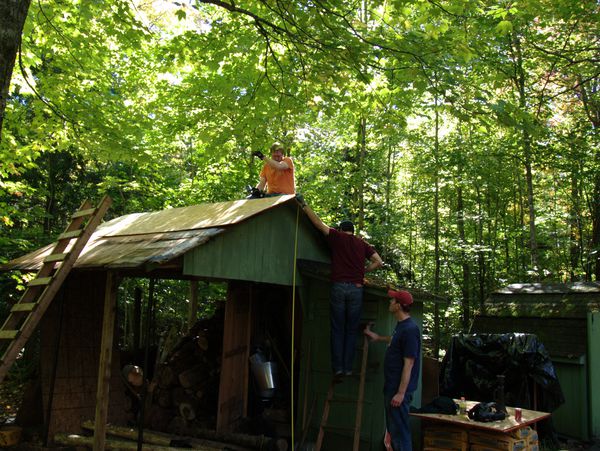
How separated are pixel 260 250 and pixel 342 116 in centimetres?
1116

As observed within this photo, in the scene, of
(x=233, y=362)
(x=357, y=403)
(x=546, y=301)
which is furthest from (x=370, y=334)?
(x=546, y=301)

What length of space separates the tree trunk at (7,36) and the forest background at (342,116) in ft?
0.10

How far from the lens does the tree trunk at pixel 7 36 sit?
13.6 ft

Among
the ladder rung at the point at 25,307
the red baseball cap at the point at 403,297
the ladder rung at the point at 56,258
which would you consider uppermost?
the ladder rung at the point at 56,258

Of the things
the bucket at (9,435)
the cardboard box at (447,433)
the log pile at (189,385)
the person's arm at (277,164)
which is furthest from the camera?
the log pile at (189,385)

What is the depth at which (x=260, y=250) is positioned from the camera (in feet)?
23.6

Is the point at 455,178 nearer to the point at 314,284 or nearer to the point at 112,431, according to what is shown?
the point at 314,284

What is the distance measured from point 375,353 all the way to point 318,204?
10.1m

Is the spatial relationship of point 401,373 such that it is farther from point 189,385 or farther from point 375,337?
point 189,385

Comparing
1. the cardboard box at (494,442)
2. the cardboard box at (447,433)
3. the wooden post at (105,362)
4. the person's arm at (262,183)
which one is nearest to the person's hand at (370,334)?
the cardboard box at (447,433)

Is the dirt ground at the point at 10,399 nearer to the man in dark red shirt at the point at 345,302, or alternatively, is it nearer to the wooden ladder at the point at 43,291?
the wooden ladder at the point at 43,291

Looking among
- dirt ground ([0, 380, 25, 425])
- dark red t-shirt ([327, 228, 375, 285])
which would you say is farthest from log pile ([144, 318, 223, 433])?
dark red t-shirt ([327, 228, 375, 285])

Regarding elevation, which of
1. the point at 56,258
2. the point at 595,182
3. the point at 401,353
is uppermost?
the point at 595,182

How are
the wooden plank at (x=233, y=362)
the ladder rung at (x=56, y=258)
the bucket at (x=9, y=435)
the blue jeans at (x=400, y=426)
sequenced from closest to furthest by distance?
the ladder rung at (x=56, y=258) < the blue jeans at (x=400, y=426) < the bucket at (x=9, y=435) < the wooden plank at (x=233, y=362)
